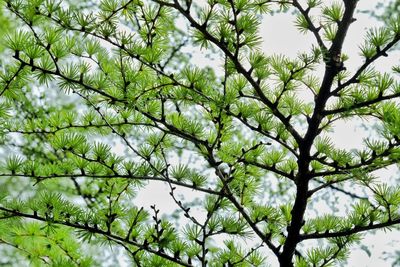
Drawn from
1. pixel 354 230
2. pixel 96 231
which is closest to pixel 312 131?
pixel 354 230

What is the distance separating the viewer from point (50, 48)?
1023mm

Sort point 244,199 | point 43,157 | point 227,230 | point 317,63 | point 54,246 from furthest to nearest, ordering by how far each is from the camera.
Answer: point 43,157 < point 54,246 < point 244,199 < point 227,230 < point 317,63

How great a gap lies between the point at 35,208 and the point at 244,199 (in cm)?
46

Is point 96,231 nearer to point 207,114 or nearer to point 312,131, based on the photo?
point 207,114

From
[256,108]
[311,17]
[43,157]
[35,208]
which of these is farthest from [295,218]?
[43,157]

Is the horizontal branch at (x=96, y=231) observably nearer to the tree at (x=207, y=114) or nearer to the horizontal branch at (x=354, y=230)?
the tree at (x=207, y=114)

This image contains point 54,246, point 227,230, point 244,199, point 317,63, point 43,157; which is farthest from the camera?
point 43,157

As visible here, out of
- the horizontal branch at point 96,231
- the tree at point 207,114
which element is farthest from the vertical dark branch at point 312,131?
the horizontal branch at point 96,231

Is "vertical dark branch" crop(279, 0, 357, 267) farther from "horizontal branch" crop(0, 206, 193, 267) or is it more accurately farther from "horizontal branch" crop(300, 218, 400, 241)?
"horizontal branch" crop(0, 206, 193, 267)

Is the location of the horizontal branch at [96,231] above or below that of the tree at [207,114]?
below

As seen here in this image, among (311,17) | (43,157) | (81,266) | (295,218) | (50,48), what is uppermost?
(43,157)

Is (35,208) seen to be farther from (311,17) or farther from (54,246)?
(311,17)

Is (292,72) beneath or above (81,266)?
above

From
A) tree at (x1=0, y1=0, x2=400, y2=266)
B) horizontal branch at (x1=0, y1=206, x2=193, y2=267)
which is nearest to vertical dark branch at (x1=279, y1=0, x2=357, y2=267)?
tree at (x1=0, y1=0, x2=400, y2=266)
